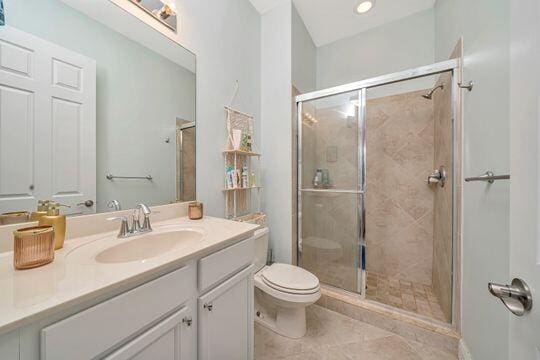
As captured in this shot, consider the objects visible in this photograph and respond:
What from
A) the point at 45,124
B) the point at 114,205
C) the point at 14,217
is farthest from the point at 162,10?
the point at 14,217

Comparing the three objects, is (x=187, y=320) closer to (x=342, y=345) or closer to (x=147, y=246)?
(x=147, y=246)

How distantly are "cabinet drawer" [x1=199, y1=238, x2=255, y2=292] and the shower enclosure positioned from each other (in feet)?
3.43

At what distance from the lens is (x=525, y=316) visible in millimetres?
367

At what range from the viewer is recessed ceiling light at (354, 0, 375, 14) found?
1852 mm

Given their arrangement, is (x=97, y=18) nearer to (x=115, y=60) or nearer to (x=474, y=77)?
(x=115, y=60)

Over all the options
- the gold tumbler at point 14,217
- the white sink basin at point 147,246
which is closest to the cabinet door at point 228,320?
the white sink basin at point 147,246

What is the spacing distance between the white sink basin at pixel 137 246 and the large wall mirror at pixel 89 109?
0.21 m

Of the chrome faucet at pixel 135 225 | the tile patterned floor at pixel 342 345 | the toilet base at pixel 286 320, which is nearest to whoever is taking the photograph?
the chrome faucet at pixel 135 225

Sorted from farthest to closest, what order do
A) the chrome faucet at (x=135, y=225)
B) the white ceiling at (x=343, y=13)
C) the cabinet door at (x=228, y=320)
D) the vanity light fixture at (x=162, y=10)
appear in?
the white ceiling at (x=343, y=13)
the vanity light fixture at (x=162, y=10)
the chrome faucet at (x=135, y=225)
the cabinet door at (x=228, y=320)

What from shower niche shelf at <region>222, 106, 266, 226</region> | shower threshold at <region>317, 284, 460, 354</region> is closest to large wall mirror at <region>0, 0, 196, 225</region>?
shower niche shelf at <region>222, 106, 266, 226</region>

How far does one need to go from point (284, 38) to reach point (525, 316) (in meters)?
2.19

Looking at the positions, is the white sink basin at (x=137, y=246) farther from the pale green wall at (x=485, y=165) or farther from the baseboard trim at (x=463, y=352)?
the baseboard trim at (x=463, y=352)

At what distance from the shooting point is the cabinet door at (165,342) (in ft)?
1.86

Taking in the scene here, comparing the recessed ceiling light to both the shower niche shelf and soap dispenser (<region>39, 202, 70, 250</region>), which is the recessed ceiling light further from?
soap dispenser (<region>39, 202, 70, 250</region>)
